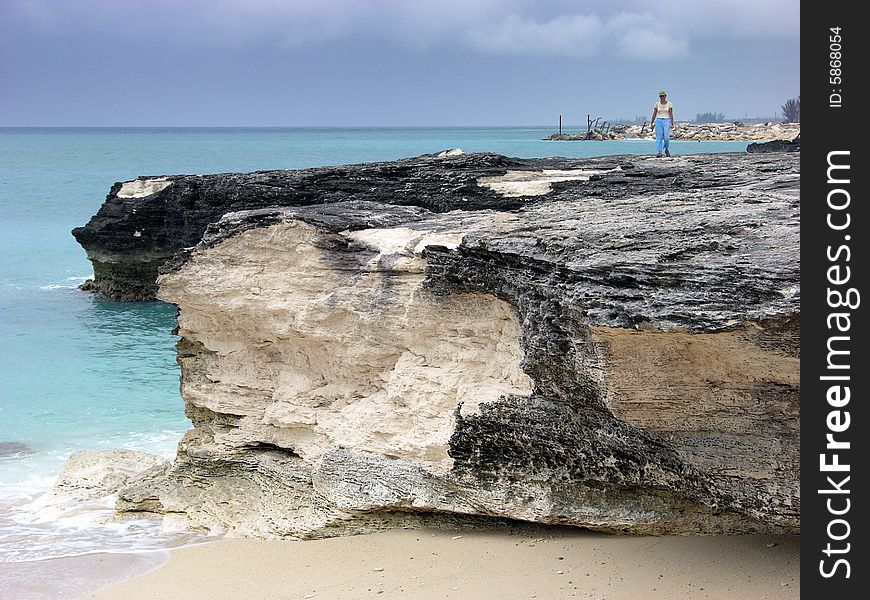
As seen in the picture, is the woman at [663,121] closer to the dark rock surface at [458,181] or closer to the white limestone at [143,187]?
the dark rock surface at [458,181]

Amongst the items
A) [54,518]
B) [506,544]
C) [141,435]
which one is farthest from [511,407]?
[141,435]

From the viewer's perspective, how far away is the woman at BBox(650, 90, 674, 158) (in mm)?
13188

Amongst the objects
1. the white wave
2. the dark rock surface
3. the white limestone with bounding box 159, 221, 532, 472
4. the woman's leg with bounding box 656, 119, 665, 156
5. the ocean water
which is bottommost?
the ocean water

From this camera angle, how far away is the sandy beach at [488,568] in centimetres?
496

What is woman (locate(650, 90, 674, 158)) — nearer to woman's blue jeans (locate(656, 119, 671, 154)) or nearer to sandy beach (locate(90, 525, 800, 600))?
woman's blue jeans (locate(656, 119, 671, 154))

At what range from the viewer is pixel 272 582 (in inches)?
220

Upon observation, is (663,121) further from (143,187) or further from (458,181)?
(143,187)

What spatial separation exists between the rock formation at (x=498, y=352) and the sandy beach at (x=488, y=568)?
0.16 meters

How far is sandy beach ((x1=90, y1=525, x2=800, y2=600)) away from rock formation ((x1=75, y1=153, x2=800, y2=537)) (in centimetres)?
16

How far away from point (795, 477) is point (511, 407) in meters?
1.58

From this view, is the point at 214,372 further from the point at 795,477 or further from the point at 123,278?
the point at 123,278

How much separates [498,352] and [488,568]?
1.28m

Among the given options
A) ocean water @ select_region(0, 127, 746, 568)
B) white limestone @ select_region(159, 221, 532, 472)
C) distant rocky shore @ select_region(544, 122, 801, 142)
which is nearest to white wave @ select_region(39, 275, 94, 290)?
ocean water @ select_region(0, 127, 746, 568)
